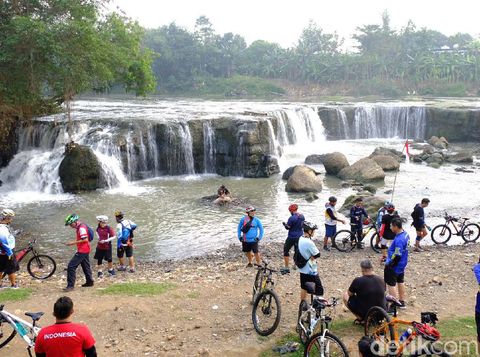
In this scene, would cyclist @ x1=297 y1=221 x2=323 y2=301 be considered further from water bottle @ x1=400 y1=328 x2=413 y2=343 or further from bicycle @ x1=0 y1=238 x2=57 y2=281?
bicycle @ x1=0 y1=238 x2=57 y2=281

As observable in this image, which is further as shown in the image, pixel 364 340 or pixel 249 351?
pixel 249 351

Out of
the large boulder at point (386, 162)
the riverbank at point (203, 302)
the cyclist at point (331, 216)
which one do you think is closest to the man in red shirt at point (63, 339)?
the riverbank at point (203, 302)

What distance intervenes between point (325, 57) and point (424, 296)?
80.3m

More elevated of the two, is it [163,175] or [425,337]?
[425,337]

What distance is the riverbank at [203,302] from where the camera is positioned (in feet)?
25.0

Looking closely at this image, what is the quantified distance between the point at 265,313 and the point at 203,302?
1762 mm

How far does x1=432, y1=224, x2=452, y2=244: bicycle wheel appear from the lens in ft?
49.2

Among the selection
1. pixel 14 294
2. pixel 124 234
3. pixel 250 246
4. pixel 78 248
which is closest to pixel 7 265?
pixel 14 294

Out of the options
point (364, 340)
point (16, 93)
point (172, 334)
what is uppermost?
point (16, 93)

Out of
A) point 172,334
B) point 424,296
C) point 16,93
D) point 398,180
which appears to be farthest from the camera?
point 398,180

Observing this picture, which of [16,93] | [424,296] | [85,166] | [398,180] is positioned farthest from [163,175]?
[424,296]

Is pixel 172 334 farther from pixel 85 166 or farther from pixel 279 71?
pixel 279 71

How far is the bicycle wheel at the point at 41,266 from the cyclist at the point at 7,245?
1.66 m

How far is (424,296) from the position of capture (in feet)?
31.8
